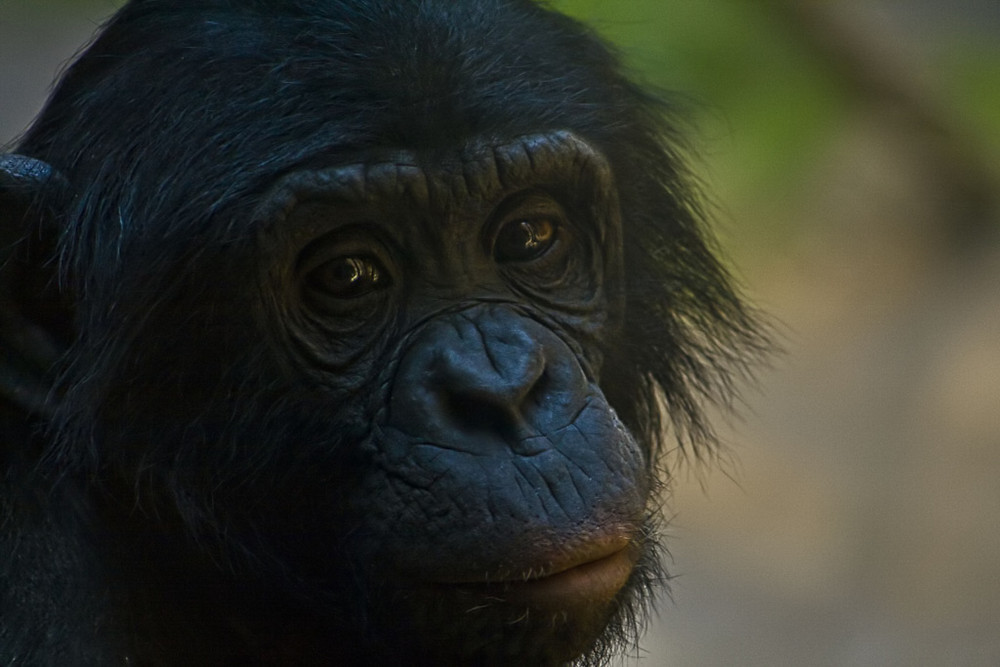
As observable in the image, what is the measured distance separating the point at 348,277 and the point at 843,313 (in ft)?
29.7

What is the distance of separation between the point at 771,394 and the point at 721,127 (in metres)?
2.35

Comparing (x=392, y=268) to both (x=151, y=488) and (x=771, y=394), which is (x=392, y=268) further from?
(x=771, y=394)

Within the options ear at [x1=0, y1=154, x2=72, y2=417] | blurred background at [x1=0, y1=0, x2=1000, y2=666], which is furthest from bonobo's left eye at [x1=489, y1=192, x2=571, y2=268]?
blurred background at [x1=0, y1=0, x2=1000, y2=666]

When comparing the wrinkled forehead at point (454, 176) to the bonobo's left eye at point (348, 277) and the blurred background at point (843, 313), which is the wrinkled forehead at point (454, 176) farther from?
the blurred background at point (843, 313)

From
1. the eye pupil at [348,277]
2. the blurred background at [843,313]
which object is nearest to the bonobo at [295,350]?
the eye pupil at [348,277]

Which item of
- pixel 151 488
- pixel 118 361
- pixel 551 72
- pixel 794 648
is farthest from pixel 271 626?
pixel 794 648

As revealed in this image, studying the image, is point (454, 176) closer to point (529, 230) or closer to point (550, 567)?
point (529, 230)

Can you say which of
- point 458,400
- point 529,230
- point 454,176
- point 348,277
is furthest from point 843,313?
point 458,400

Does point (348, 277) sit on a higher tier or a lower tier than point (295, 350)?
higher

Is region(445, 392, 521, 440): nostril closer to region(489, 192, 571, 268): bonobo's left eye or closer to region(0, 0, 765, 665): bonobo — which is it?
region(0, 0, 765, 665): bonobo

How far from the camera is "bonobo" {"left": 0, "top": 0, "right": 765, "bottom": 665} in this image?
3.73 metres

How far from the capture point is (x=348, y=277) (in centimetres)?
398

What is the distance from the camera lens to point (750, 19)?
11.9 m

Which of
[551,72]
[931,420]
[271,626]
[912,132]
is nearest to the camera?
[271,626]
